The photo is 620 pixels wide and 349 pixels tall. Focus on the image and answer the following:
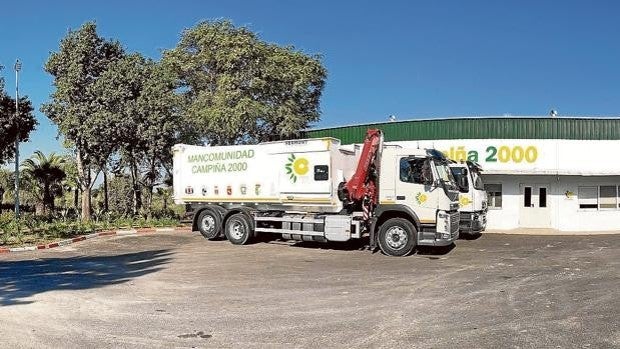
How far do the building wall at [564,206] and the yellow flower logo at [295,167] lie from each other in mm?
12033

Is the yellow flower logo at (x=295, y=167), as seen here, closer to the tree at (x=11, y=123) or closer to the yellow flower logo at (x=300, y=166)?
the yellow flower logo at (x=300, y=166)

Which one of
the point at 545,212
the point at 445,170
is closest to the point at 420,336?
the point at 445,170

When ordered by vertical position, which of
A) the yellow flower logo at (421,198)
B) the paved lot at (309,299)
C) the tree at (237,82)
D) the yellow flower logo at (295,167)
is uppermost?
the tree at (237,82)

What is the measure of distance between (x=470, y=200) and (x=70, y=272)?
13744 mm

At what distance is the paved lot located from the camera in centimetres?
746

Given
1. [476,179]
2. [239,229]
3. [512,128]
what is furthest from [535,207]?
[239,229]

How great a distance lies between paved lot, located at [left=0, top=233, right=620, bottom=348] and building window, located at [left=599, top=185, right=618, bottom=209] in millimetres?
9570

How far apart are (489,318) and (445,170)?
28.0ft

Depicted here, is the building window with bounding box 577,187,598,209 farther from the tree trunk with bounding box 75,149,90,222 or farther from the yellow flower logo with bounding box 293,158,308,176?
the tree trunk with bounding box 75,149,90,222

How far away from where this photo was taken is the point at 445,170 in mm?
16562

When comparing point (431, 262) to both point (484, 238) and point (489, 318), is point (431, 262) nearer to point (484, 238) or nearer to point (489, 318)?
point (489, 318)

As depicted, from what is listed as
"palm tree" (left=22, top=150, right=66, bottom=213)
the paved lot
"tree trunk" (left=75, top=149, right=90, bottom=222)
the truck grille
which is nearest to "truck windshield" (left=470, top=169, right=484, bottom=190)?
the paved lot

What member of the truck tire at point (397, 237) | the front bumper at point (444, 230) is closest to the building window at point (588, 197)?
the front bumper at point (444, 230)

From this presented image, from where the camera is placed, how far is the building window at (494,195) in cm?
2627
